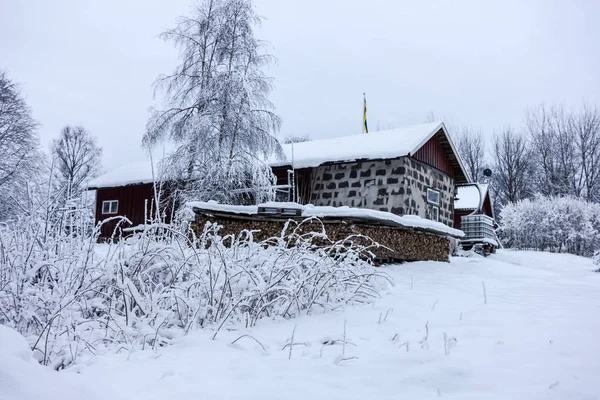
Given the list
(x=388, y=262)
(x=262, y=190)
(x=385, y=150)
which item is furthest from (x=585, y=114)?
(x=388, y=262)

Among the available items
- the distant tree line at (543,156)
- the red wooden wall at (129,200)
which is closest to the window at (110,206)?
the red wooden wall at (129,200)

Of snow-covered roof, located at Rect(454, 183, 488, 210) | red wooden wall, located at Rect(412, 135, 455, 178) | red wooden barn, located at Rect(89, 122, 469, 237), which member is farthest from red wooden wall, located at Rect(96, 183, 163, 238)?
snow-covered roof, located at Rect(454, 183, 488, 210)

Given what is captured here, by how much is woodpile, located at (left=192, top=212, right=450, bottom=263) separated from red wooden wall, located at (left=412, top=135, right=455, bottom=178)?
5.87 m

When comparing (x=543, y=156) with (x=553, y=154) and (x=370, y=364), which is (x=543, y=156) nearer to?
(x=553, y=154)

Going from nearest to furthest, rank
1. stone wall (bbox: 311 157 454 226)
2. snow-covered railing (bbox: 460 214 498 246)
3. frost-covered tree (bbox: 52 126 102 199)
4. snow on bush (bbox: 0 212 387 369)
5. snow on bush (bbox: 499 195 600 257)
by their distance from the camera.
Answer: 1. snow on bush (bbox: 0 212 387 369)
2. stone wall (bbox: 311 157 454 226)
3. snow-covered railing (bbox: 460 214 498 246)
4. snow on bush (bbox: 499 195 600 257)
5. frost-covered tree (bbox: 52 126 102 199)

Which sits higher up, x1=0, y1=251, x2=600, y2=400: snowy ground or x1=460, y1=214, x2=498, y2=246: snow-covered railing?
x1=460, y1=214, x2=498, y2=246: snow-covered railing

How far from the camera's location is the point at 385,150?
13508mm

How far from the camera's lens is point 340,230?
26.0 ft

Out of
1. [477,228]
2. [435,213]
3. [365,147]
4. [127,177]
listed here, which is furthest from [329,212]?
[127,177]

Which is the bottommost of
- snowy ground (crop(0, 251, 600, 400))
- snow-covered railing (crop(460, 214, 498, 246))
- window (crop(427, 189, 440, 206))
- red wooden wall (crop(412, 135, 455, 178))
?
snowy ground (crop(0, 251, 600, 400))

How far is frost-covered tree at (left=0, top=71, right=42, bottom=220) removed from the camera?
18297mm

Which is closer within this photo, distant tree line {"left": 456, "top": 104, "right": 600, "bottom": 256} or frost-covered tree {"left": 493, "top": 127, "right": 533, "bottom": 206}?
distant tree line {"left": 456, "top": 104, "right": 600, "bottom": 256}

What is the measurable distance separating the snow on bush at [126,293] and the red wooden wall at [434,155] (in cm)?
1079

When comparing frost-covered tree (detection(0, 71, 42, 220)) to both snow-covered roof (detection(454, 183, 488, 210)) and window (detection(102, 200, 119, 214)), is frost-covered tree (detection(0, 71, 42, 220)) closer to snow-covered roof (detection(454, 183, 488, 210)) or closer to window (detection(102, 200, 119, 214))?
window (detection(102, 200, 119, 214))
